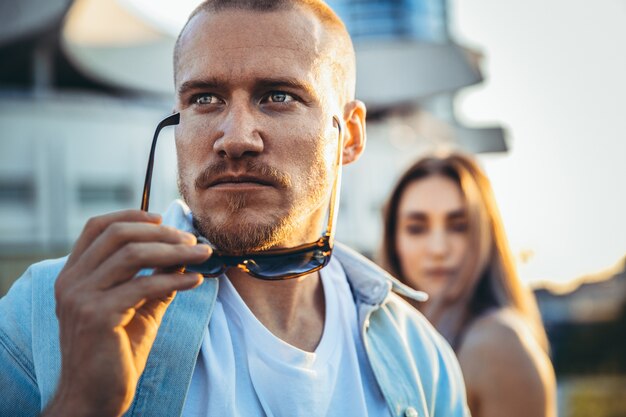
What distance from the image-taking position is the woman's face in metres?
3.66

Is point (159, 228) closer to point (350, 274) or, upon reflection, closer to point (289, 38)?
point (289, 38)

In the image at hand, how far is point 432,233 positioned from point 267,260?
2.26 metres

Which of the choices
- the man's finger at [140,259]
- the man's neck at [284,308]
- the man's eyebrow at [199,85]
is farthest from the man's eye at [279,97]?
the man's finger at [140,259]

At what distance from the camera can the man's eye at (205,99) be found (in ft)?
5.88

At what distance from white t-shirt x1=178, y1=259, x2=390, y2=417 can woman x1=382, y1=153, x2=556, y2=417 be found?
1.21 m

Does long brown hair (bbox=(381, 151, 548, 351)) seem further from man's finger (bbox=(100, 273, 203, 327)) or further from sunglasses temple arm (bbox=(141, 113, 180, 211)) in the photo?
man's finger (bbox=(100, 273, 203, 327))

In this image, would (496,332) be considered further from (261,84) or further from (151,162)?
(151,162)

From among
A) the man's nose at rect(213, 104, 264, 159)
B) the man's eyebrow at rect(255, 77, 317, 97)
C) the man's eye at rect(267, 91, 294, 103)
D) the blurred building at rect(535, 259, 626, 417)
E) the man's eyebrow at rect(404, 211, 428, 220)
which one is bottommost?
the blurred building at rect(535, 259, 626, 417)

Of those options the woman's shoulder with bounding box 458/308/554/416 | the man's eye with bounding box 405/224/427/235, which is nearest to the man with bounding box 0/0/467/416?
the woman's shoulder with bounding box 458/308/554/416

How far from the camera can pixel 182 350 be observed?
169 cm

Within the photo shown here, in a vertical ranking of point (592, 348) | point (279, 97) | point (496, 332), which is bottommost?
point (592, 348)

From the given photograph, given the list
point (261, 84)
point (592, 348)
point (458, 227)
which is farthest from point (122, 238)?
point (592, 348)

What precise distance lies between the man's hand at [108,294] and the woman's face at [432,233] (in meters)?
2.41

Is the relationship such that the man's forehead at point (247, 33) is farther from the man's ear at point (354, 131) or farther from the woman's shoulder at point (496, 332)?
the woman's shoulder at point (496, 332)
